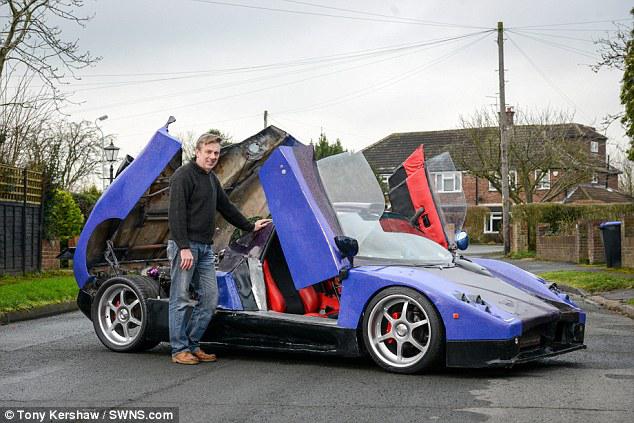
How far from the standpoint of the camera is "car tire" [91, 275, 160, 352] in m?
8.48

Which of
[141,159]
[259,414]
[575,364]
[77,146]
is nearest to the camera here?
[259,414]

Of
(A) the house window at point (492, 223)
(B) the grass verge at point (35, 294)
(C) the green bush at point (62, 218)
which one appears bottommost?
(B) the grass verge at point (35, 294)

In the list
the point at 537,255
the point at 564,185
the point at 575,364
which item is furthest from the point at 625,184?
the point at 575,364

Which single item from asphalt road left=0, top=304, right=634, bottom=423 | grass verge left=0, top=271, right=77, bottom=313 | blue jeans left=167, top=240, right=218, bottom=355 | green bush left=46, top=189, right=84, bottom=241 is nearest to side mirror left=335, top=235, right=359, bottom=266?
asphalt road left=0, top=304, right=634, bottom=423

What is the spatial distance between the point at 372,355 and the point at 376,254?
0.98 meters

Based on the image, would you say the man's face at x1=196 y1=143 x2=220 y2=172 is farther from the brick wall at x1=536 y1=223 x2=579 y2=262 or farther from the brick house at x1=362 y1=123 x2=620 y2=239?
the brick house at x1=362 y1=123 x2=620 y2=239

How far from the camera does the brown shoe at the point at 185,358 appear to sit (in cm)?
785

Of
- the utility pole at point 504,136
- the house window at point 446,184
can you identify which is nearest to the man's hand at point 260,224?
the house window at point 446,184

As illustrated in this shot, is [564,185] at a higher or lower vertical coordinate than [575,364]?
higher

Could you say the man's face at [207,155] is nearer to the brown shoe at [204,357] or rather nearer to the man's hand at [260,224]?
the man's hand at [260,224]

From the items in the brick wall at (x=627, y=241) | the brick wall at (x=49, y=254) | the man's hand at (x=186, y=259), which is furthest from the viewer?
the brick wall at (x=627, y=241)

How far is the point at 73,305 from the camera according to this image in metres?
14.6

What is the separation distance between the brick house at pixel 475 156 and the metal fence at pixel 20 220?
3423 centimetres

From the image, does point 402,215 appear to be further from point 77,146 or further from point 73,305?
point 77,146
